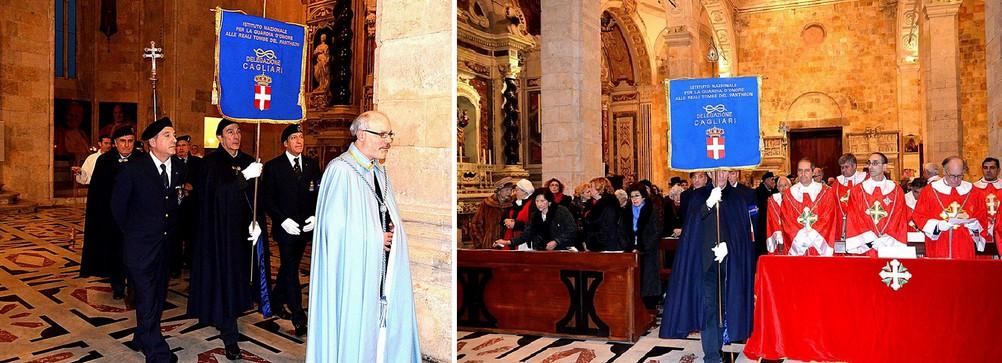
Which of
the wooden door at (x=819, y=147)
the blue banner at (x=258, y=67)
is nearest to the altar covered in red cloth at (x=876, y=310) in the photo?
the blue banner at (x=258, y=67)

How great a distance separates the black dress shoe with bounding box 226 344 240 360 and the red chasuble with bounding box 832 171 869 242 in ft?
17.7

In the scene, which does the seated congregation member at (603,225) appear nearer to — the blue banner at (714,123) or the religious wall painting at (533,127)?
the blue banner at (714,123)

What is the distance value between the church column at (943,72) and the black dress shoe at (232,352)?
13.0 metres

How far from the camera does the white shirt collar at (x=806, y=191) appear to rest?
253 inches

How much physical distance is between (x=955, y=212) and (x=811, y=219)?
71.2 inches

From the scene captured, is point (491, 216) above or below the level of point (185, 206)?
below

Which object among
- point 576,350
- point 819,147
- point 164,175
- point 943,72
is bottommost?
point 576,350

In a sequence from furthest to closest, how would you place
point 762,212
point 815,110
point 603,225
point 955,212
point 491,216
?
point 815,110 → point 762,212 → point 491,216 → point 603,225 → point 955,212

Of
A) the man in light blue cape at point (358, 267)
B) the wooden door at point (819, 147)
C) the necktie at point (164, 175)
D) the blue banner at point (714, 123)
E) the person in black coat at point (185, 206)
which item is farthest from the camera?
the wooden door at point (819, 147)

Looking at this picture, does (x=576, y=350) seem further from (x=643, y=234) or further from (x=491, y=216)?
(x=491, y=216)

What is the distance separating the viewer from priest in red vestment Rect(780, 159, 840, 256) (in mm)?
6359

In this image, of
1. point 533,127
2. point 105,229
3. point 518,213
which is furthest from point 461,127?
point 105,229

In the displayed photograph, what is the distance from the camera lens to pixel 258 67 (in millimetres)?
5516

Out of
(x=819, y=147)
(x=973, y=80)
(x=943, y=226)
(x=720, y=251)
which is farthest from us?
(x=819, y=147)
